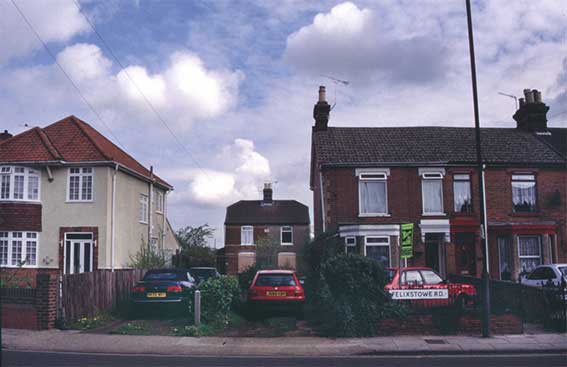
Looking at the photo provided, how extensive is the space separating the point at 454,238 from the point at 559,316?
11.2 m

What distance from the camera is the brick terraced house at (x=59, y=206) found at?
23.7 meters

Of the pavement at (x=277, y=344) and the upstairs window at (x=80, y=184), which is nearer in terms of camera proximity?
the pavement at (x=277, y=344)

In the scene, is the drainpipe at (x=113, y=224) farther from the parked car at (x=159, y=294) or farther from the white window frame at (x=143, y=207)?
the parked car at (x=159, y=294)

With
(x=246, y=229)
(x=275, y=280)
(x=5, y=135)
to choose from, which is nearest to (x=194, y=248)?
(x=246, y=229)

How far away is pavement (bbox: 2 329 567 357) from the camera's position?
1244cm

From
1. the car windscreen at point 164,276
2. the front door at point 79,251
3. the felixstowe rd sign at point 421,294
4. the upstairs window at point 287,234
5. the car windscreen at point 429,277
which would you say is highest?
the upstairs window at point 287,234

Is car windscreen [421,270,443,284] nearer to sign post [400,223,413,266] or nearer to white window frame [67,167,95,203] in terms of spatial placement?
sign post [400,223,413,266]

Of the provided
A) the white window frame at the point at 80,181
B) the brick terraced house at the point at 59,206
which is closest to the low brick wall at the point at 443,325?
the brick terraced house at the point at 59,206

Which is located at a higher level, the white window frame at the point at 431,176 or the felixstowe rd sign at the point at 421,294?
the white window frame at the point at 431,176

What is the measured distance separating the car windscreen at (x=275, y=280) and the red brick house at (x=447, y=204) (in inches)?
345

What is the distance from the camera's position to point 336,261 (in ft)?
50.0

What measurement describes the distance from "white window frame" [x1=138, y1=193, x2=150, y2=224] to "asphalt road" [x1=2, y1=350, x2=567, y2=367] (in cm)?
1638

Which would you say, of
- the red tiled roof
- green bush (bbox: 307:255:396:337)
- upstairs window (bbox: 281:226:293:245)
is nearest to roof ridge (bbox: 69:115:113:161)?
the red tiled roof

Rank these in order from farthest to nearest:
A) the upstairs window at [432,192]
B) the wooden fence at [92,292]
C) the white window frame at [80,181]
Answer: the upstairs window at [432,192] → the white window frame at [80,181] → the wooden fence at [92,292]
